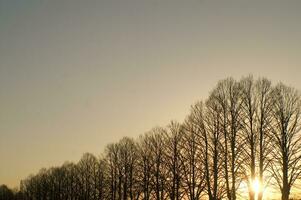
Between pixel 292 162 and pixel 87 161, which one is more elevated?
pixel 87 161

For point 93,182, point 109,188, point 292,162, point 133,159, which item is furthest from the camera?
point 93,182

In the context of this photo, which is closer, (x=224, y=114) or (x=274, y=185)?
(x=274, y=185)

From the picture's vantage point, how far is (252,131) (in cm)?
4459

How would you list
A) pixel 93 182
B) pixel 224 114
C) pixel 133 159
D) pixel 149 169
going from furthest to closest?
1. pixel 93 182
2. pixel 133 159
3. pixel 149 169
4. pixel 224 114

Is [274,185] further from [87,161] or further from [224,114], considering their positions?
[87,161]

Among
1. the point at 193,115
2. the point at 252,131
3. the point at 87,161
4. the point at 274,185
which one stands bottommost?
the point at 274,185

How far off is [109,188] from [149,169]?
2324cm

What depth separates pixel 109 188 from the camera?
86.9m

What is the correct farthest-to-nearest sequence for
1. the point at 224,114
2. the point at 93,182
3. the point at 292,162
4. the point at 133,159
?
the point at 93,182
the point at 133,159
the point at 224,114
the point at 292,162

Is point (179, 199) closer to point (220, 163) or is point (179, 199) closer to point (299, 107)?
point (220, 163)

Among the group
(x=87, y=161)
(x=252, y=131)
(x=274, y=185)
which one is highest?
(x=87, y=161)

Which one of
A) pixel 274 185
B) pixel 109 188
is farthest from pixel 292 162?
pixel 109 188

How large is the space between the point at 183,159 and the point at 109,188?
33.7m

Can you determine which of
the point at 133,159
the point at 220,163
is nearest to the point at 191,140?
the point at 220,163
